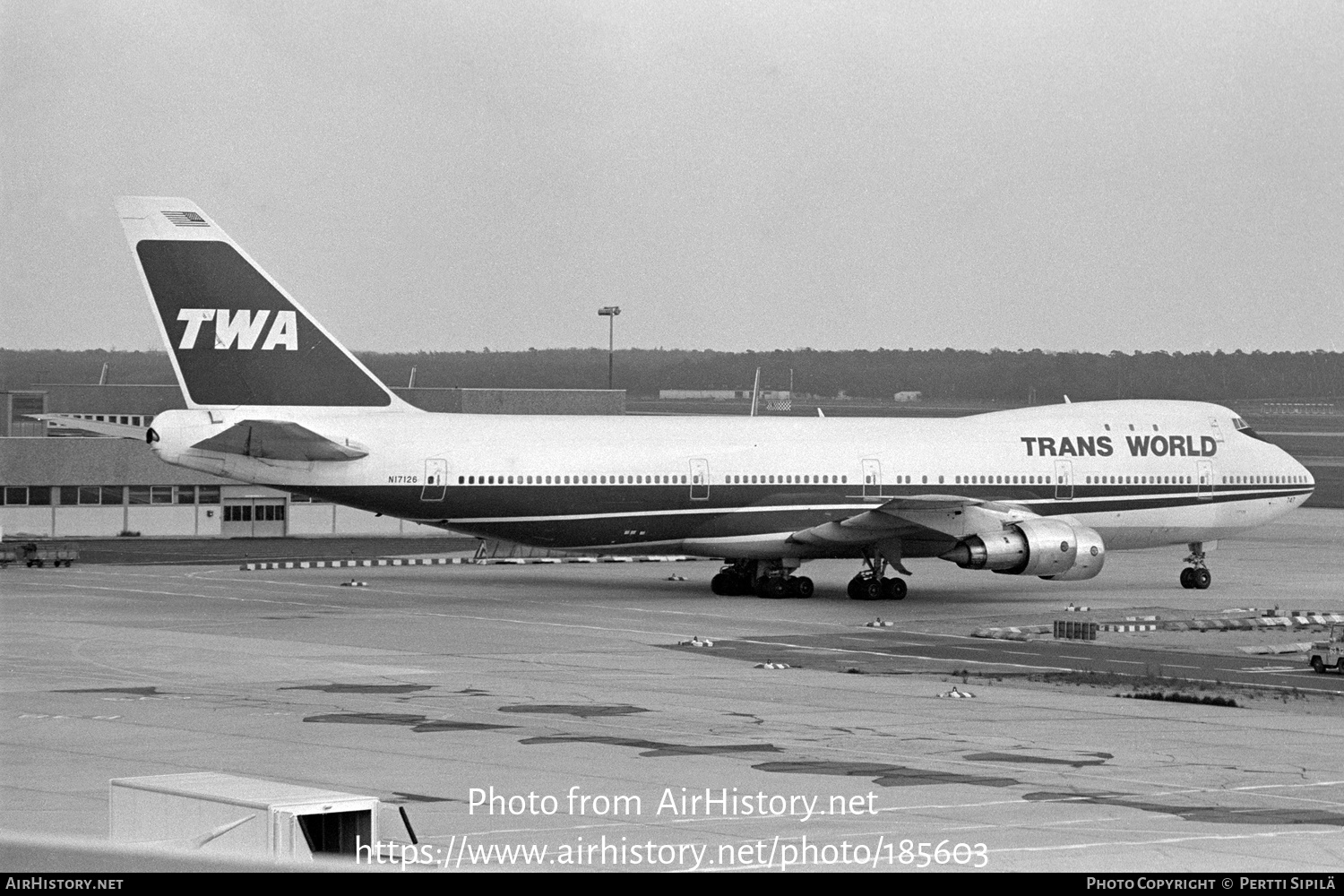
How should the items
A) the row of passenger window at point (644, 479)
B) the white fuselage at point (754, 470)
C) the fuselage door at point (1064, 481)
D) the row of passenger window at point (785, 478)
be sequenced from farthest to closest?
the fuselage door at point (1064, 481) → the row of passenger window at point (785, 478) → the row of passenger window at point (644, 479) → the white fuselage at point (754, 470)

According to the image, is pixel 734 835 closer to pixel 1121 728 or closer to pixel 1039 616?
pixel 1121 728

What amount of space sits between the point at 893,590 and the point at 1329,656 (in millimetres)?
16360

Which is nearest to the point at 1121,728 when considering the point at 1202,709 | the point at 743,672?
the point at 1202,709

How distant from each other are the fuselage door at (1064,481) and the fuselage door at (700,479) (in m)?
9.58

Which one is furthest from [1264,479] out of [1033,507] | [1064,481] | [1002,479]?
[1002,479]

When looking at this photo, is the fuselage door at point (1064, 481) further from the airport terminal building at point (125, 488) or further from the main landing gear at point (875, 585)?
the airport terminal building at point (125, 488)

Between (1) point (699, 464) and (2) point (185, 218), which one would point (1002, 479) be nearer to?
(1) point (699, 464)

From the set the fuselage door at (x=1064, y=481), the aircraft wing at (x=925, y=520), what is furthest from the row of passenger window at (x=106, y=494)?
the fuselage door at (x=1064, y=481)

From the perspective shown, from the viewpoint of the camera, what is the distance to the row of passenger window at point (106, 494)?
6378 centimetres

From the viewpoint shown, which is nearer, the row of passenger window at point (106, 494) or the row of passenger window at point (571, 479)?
the row of passenger window at point (571, 479)

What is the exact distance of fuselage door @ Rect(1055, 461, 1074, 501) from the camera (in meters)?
45.8

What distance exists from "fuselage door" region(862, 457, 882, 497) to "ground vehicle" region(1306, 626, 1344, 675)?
16.9 meters

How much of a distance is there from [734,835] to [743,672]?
44.8 feet

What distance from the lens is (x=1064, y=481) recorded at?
45844 millimetres
